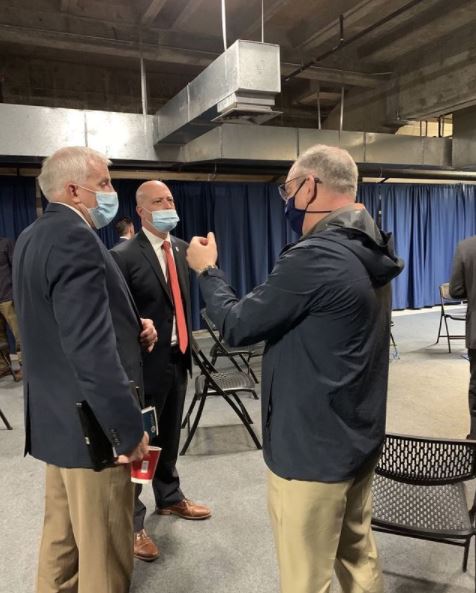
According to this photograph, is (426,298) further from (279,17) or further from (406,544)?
(406,544)

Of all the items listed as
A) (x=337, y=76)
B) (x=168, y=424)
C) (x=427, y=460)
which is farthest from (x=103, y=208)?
(x=337, y=76)

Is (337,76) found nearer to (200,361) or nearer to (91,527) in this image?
(200,361)

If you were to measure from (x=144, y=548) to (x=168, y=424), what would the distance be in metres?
0.50

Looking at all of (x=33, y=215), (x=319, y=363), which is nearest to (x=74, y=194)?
(x=319, y=363)

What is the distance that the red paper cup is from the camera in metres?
1.26

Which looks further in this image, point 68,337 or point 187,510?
point 187,510

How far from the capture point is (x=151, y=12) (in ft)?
13.2

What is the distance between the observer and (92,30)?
4.50 meters

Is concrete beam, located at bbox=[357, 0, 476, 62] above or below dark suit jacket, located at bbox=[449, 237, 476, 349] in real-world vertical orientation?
above

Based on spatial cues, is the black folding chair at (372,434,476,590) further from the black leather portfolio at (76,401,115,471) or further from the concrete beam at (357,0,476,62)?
the concrete beam at (357,0,476,62)

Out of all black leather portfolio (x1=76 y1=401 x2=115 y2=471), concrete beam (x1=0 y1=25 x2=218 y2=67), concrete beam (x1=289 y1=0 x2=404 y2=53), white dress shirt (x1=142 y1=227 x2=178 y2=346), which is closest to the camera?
black leather portfolio (x1=76 y1=401 x2=115 y2=471)

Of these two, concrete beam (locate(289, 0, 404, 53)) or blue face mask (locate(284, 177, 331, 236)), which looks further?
concrete beam (locate(289, 0, 404, 53))

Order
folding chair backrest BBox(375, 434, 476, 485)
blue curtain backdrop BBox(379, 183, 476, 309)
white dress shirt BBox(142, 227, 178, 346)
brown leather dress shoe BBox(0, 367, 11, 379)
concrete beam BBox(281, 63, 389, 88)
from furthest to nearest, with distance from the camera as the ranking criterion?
blue curtain backdrop BBox(379, 183, 476, 309)
concrete beam BBox(281, 63, 389, 88)
brown leather dress shoe BBox(0, 367, 11, 379)
white dress shirt BBox(142, 227, 178, 346)
folding chair backrest BBox(375, 434, 476, 485)

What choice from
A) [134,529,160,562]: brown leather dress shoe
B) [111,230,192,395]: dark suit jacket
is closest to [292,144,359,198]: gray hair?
[111,230,192,395]: dark suit jacket
